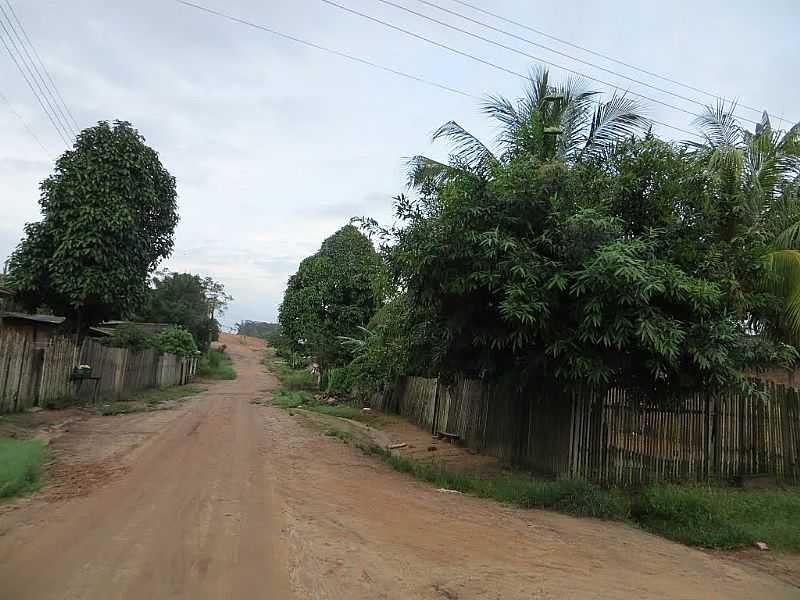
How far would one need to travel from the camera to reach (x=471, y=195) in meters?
9.12

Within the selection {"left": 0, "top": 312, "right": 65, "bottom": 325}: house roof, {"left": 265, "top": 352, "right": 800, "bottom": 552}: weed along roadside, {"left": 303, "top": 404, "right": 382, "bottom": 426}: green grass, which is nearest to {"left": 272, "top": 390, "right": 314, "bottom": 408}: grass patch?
{"left": 303, "top": 404, "right": 382, "bottom": 426}: green grass

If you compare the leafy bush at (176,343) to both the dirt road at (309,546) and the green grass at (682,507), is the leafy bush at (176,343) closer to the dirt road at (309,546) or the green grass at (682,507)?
the dirt road at (309,546)

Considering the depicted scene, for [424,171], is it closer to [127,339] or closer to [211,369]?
[127,339]

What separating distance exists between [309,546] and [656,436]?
6.64m

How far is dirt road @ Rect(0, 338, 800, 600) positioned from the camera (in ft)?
15.6

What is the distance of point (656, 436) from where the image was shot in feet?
32.9

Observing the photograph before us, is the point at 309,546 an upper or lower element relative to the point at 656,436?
lower

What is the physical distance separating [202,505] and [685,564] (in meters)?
5.32

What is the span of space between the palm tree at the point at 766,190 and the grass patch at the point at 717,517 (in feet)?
12.1

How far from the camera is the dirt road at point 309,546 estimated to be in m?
4.75

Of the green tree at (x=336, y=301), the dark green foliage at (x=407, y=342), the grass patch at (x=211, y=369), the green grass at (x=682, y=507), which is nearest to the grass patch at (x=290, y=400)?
the green tree at (x=336, y=301)

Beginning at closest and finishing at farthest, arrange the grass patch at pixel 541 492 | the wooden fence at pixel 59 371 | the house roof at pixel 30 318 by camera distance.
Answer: the grass patch at pixel 541 492 < the wooden fence at pixel 59 371 < the house roof at pixel 30 318

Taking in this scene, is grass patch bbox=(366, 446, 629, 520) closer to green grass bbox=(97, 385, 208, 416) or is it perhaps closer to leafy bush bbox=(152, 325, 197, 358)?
green grass bbox=(97, 385, 208, 416)

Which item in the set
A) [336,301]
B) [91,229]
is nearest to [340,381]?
[336,301]
